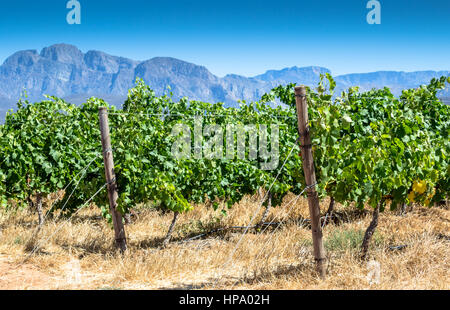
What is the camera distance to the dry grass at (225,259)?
3.52 metres

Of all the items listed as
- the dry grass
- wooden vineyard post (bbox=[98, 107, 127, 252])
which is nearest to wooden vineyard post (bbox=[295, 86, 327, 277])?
the dry grass

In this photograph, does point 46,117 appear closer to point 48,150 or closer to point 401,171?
point 48,150

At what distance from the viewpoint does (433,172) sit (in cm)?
377

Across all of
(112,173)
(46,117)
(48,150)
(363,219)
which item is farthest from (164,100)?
(363,219)

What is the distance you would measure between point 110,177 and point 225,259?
153 centimetres

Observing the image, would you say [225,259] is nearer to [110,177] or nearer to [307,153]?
[110,177]

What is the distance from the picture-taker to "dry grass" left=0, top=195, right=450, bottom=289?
352 cm

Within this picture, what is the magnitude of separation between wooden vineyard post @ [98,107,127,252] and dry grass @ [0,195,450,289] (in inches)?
9.5

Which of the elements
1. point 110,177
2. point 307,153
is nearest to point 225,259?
point 110,177

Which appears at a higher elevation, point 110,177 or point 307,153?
point 307,153

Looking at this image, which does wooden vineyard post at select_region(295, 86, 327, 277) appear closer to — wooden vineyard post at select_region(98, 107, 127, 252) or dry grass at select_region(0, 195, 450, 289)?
dry grass at select_region(0, 195, 450, 289)

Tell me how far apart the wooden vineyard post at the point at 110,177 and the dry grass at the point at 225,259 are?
0.24 metres

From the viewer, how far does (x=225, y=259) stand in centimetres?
436

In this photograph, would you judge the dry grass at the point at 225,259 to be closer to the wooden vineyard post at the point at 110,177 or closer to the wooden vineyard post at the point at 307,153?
the wooden vineyard post at the point at 110,177
